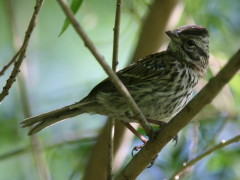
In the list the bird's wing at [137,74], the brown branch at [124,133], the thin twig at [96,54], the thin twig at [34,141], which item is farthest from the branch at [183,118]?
the brown branch at [124,133]

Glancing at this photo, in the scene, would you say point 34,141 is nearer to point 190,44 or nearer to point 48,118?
point 48,118

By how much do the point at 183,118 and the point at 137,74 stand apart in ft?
5.73

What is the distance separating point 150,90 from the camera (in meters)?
4.54

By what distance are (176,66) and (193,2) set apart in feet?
4.04

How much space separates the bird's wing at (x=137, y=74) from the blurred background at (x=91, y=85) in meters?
0.44

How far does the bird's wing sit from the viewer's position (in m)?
4.60

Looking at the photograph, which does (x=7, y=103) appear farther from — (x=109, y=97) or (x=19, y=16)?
(x=109, y=97)

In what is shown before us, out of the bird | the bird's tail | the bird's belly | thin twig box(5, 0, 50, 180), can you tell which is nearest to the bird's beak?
the bird

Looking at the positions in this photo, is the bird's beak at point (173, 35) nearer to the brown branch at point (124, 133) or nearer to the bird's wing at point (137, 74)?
the bird's wing at point (137, 74)

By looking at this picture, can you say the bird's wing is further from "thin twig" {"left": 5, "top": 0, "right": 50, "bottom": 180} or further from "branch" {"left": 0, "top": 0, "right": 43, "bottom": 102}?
"branch" {"left": 0, "top": 0, "right": 43, "bottom": 102}

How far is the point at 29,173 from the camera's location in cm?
630

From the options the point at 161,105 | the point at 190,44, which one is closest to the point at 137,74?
the point at 161,105

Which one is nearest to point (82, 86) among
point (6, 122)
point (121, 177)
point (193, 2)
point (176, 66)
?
point (6, 122)

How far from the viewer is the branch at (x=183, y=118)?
8.77 feet
